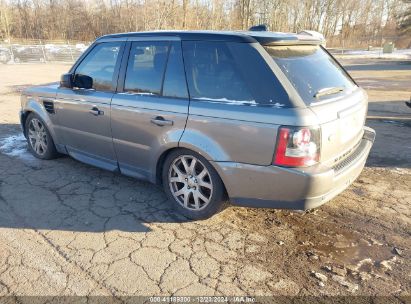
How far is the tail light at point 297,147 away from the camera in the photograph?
8.68 feet

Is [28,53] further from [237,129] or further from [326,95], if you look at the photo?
[326,95]

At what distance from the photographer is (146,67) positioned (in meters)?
3.63

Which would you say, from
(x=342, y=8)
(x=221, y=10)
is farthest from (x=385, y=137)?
(x=342, y=8)

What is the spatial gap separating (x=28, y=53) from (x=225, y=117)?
25.5 metres

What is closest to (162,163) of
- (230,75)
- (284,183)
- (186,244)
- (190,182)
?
(190,182)

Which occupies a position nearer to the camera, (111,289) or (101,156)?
(111,289)

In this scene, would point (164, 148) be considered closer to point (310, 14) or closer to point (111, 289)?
point (111, 289)

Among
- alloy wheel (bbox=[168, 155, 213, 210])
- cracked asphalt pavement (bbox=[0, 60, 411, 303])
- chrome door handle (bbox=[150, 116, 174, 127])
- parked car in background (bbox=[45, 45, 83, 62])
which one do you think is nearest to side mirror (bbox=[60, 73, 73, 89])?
cracked asphalt pavement (bbox=[0, 60, 411, 303])

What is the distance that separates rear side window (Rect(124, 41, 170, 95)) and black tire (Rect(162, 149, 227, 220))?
2.26ft

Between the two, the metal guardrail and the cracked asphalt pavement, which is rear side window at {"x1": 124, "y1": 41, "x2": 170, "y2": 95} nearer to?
the cracked asphalt pavement

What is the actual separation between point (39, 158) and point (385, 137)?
589cm

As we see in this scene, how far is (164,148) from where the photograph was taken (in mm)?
3395

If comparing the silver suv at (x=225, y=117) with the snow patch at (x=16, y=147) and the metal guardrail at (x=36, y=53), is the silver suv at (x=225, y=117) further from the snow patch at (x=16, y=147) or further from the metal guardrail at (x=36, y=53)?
the metal guardrail at (x=36, y=53)

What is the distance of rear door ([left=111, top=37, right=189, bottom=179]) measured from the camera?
3.31 meters
